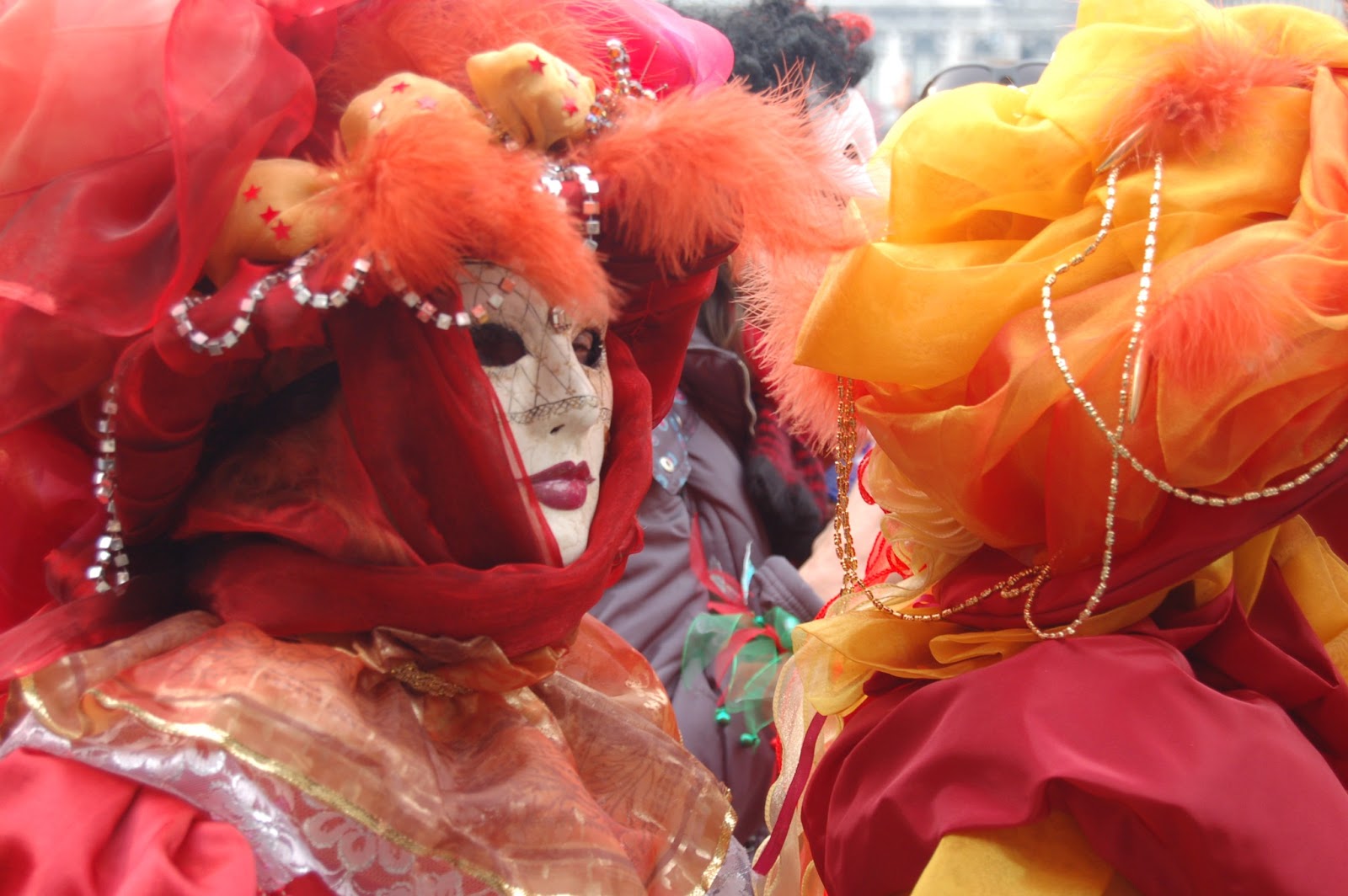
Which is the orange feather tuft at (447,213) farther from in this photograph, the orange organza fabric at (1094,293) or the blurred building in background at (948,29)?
the blurred building in background at (948,29)

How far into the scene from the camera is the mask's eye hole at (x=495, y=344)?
42.6 inches

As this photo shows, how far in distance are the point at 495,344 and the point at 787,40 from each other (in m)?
1.40

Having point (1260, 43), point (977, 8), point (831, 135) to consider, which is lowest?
point (977, 8)

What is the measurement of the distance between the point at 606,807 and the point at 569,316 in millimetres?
478

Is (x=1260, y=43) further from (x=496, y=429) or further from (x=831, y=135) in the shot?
(x=496, y=429)

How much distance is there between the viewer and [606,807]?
122 cm

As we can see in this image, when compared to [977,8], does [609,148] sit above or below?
above

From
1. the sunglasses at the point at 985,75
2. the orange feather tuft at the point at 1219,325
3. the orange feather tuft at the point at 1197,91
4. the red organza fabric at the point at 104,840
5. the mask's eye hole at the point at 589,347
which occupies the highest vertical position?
the orange feather tuft at the point at 1197,91

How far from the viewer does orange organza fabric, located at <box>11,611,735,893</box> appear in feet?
3.15

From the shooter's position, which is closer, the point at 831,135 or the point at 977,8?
the point at 831,135

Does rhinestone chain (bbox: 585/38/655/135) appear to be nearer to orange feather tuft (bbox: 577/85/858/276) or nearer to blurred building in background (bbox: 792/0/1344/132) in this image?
orange feather tuft (bbox: 577/85/858/276)

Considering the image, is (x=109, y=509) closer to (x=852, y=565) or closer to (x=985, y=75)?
(x=852, y=565)

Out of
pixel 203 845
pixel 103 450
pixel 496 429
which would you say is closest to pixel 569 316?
pixel 496 429

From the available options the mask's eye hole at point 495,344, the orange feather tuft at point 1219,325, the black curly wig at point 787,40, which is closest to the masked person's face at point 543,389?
the mask's eye hole at point 495,344
